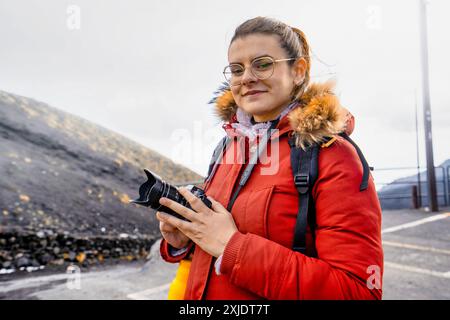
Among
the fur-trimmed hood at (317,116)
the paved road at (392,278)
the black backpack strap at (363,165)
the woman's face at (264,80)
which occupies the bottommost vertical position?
the paved road at (392,278)

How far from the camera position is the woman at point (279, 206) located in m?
1.20

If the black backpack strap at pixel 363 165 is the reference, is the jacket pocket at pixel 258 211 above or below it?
below

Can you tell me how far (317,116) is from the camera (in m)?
1.37

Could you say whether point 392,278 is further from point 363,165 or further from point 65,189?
point 65,189

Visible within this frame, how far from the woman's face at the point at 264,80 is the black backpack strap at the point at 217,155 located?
0.75 feet

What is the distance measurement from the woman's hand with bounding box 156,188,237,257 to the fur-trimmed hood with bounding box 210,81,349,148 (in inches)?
14.3

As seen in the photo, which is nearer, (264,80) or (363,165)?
(363,165)

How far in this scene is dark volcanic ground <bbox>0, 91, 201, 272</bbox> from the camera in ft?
37.3

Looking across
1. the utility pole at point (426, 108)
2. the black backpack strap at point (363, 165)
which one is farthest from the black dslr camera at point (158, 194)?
the utility pole at point (426, 108)

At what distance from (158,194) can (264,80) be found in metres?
0.57

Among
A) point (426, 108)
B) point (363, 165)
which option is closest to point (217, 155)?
point (363, 165)

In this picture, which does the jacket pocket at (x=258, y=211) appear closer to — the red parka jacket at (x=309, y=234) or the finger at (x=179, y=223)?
the red parka jacket at (x=309, y=234)

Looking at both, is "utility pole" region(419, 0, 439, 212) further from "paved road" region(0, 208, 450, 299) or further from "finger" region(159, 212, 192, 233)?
"finger" region(159, 212, 192, 233)
